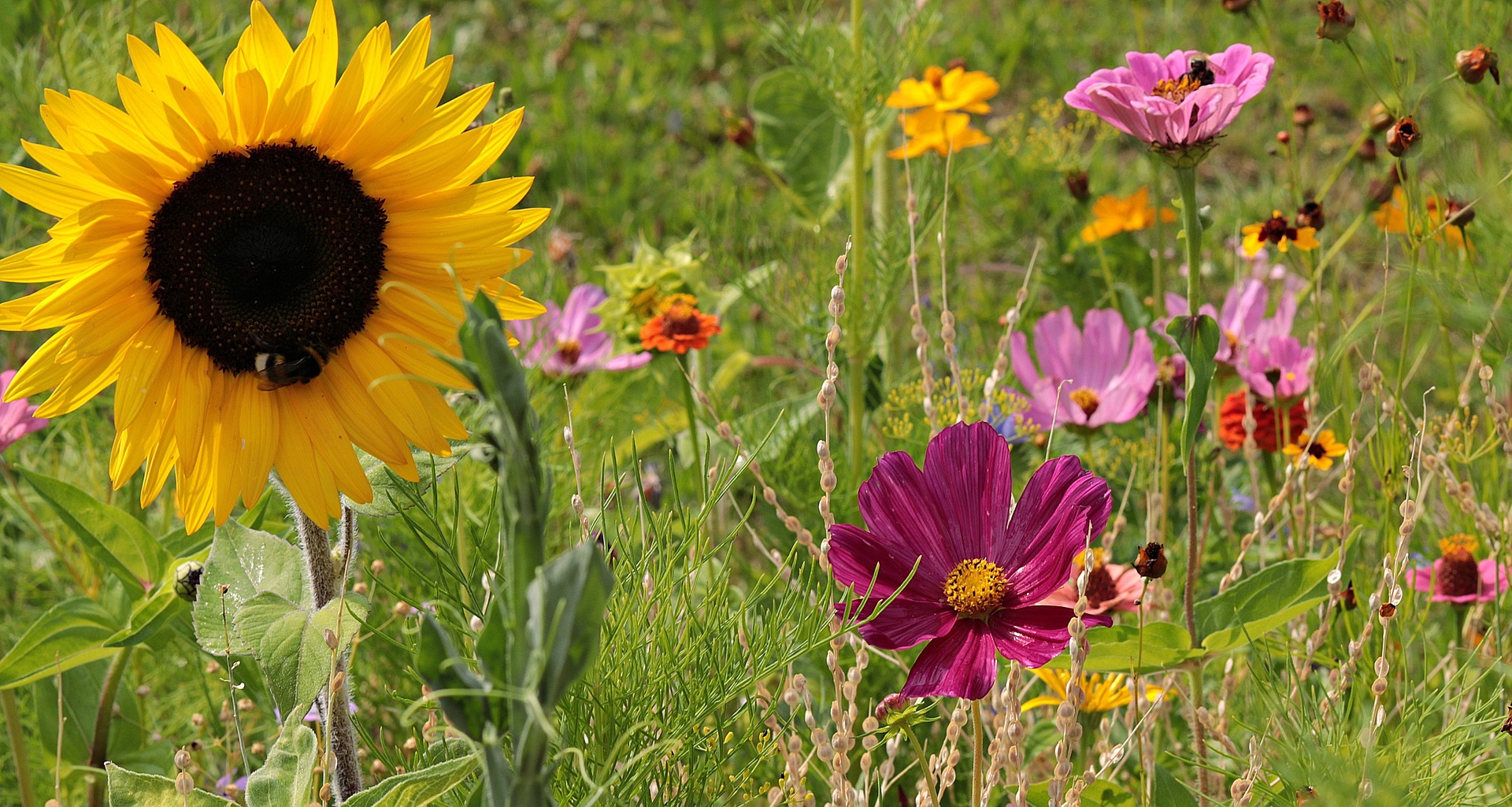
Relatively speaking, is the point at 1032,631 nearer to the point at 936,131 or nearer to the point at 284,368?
the point at 284,368

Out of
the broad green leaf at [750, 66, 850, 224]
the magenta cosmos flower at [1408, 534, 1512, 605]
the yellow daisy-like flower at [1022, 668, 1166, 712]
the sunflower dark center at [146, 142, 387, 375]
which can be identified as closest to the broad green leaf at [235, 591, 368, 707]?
the sunflower dark center at [146, 142, 387, 375]

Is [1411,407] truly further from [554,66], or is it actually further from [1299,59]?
[554,66]

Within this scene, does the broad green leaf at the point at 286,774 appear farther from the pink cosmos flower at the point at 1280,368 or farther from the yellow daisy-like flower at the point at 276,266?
the pink cosmos flower at the point at 1280,368

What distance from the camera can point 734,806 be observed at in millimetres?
958

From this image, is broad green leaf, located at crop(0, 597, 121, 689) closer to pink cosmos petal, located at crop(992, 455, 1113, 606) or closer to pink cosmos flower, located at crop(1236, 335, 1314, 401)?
→ pink cosmos petal, located at crop(992, 455, 1113, 606)

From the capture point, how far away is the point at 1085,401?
123 centimetres

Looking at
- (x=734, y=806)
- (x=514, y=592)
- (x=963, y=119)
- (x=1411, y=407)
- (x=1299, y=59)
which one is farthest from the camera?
(x=1299, y=59)

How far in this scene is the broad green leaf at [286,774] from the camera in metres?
0.69

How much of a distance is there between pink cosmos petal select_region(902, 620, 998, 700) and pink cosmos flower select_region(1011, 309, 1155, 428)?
0.46 meters

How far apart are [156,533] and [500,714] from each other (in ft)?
3.02

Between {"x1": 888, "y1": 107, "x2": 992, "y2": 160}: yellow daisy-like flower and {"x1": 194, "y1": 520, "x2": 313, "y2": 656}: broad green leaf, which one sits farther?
{"x1": 888, "y1": 107, "x2": 992, "y2": 160}: yellow daisy-like flower

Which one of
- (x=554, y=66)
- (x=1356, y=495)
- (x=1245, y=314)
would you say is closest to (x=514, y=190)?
(x=1245, y=314)

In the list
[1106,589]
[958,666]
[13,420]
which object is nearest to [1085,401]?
[1106,589]

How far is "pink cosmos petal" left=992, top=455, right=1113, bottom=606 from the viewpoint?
2.41ft
